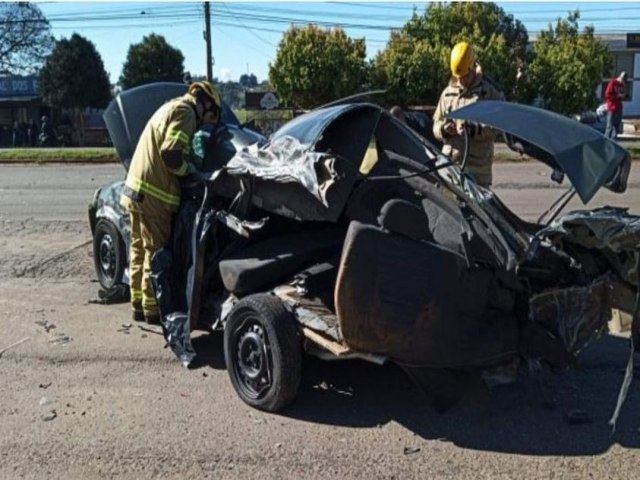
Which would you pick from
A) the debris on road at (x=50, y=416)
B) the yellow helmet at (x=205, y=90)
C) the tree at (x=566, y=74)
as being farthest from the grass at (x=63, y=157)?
the tree at (x=566, y=74)

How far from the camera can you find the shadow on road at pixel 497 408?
3.91 m

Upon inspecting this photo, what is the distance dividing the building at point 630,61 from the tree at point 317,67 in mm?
27547

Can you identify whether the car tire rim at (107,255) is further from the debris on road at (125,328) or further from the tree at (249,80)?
the tree at (249,80)

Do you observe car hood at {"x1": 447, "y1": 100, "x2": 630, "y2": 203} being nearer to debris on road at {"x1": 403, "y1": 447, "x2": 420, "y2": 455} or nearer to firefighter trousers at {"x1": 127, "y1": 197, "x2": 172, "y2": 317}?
debris on road at {"x1": 403, "y1": 447, "x2": 420, "y2": 455}

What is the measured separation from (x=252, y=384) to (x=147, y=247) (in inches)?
67.6

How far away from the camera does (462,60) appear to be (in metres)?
6.18

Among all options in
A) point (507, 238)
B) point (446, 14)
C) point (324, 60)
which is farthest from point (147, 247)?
point (446, 14)

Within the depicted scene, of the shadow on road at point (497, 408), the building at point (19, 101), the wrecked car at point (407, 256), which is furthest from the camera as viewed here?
the building at point (19, 101)

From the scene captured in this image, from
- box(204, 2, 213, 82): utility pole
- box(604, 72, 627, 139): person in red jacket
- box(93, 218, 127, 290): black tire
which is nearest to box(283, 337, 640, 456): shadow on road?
box(93, 218, 127, 290): black tire

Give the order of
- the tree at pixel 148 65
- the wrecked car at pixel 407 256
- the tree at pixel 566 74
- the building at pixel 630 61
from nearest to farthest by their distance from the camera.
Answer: the wrecked car at pixel 407 256, the tree at pixel 566 74, the tree at pixel 148 65, the building at pixel 630 61

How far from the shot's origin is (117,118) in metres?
6.46

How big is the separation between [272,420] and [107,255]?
304cm

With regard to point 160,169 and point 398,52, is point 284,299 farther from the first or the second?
point 398,52

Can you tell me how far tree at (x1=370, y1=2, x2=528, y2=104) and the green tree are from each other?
18.0 meters
